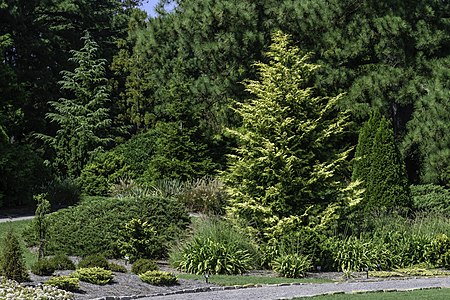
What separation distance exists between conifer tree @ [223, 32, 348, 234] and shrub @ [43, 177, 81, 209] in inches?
267

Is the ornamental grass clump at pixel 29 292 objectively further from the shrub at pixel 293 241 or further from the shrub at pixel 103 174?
the shrub at pixel 103 174

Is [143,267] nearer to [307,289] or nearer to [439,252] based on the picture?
[307,289]

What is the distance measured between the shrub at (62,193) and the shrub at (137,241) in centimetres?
647

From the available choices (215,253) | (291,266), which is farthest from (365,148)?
(215,253)

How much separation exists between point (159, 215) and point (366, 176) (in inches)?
231

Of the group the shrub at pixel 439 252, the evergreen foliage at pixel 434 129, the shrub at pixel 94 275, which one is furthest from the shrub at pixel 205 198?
the shrub at pixel 94 275

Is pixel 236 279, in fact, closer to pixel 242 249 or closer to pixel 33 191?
pixel 242 249

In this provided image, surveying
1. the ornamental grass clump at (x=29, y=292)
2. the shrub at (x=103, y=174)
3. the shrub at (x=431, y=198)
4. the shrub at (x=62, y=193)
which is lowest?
the ornamental grass clump at (x=29, y=292)

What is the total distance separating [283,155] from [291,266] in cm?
274

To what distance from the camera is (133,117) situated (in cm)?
3084

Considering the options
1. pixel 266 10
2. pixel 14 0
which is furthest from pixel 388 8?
pixel 14 0

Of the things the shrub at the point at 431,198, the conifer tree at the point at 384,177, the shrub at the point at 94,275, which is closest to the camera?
the shrub at the point at 94,275

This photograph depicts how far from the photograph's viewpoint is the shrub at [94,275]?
9789 mm

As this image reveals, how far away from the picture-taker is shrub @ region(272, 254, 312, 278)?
12.3 m
